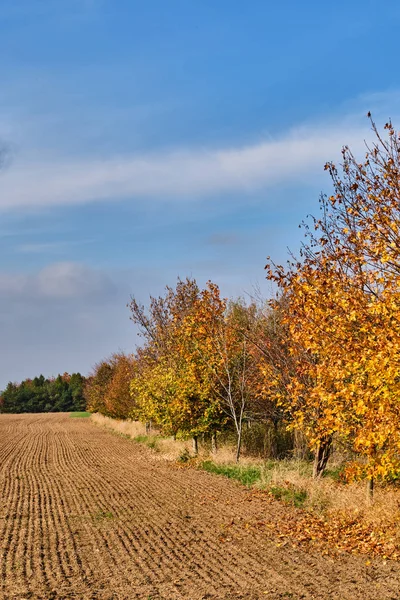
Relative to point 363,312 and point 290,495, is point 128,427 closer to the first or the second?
point 290,495

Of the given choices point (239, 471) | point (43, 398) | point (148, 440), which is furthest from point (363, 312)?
point (43, 398)

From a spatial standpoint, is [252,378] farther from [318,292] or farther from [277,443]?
[318,292]

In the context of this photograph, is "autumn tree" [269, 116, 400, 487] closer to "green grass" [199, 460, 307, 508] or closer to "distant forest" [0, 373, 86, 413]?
"green grass" [199, 460, 307, 508]

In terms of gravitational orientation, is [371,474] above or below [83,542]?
above

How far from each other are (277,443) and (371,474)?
1666 centimetres

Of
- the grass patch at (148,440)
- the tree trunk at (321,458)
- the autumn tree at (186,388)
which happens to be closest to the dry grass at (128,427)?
the grass patch at (148,440)

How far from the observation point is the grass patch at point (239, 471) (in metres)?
18.6

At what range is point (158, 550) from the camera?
1100 cm

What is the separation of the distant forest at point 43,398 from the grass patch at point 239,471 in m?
89.7

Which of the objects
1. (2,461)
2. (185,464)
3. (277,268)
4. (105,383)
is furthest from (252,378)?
(105,383)

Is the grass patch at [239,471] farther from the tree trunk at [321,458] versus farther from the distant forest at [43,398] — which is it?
the distant forest at [43,398]

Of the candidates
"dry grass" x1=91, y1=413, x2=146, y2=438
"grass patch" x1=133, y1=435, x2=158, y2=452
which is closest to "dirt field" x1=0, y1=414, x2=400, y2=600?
"grass patch" x1=133, y1=435, x2=158, y2=452

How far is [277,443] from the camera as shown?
2658 centimetres

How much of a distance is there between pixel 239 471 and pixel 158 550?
944 cm
